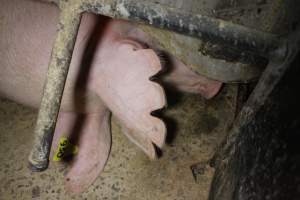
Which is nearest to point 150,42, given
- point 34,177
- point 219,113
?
point 219,113

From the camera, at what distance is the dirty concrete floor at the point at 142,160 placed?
5.06 ft

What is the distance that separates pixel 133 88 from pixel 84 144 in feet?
1.45

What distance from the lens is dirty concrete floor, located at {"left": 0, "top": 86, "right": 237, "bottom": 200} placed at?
1.54 m

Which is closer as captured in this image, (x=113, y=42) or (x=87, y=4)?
(x=87, y=4)

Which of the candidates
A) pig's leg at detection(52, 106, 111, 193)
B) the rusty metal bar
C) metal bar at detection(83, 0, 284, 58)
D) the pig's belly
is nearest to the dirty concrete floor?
pig's leg at detection(52, 106, 111, 193)

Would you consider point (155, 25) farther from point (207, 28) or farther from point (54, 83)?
point (54, 83)

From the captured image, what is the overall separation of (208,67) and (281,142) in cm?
55

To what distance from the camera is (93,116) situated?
1.58m

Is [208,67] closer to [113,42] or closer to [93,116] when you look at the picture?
[113,42]

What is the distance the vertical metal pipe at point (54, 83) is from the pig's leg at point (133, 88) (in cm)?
39

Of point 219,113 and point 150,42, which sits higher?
point 150,42

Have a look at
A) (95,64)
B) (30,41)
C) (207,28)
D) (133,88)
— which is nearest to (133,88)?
(133,88)

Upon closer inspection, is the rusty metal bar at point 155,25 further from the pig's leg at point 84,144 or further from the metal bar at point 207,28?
the pig's leg at point 84,144

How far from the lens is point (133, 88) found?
1.26 meters
